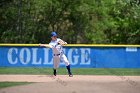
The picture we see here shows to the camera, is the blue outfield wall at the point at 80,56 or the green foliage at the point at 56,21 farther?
the green foliage at the point at 56,21

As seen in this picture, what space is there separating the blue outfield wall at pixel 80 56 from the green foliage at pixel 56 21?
1111 cm

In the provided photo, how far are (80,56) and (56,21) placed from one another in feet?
44.4

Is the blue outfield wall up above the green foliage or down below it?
below

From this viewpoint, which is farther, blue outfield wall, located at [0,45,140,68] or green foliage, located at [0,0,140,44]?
green foliage, located at [0,0,140,44]

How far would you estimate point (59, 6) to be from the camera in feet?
112

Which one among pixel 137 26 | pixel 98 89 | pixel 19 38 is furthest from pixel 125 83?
pixel 137 26

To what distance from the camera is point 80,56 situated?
72.4 ft

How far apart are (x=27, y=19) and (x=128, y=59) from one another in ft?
45.8

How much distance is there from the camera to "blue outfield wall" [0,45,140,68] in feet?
72.0

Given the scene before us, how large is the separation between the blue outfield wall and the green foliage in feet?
36.4

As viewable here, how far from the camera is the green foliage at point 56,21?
34.1 m

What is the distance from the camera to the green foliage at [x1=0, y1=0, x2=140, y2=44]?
3409 centimetres

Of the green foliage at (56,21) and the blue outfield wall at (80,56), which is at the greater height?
the green foliage at (56,21)

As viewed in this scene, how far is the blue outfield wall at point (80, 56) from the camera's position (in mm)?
21938
